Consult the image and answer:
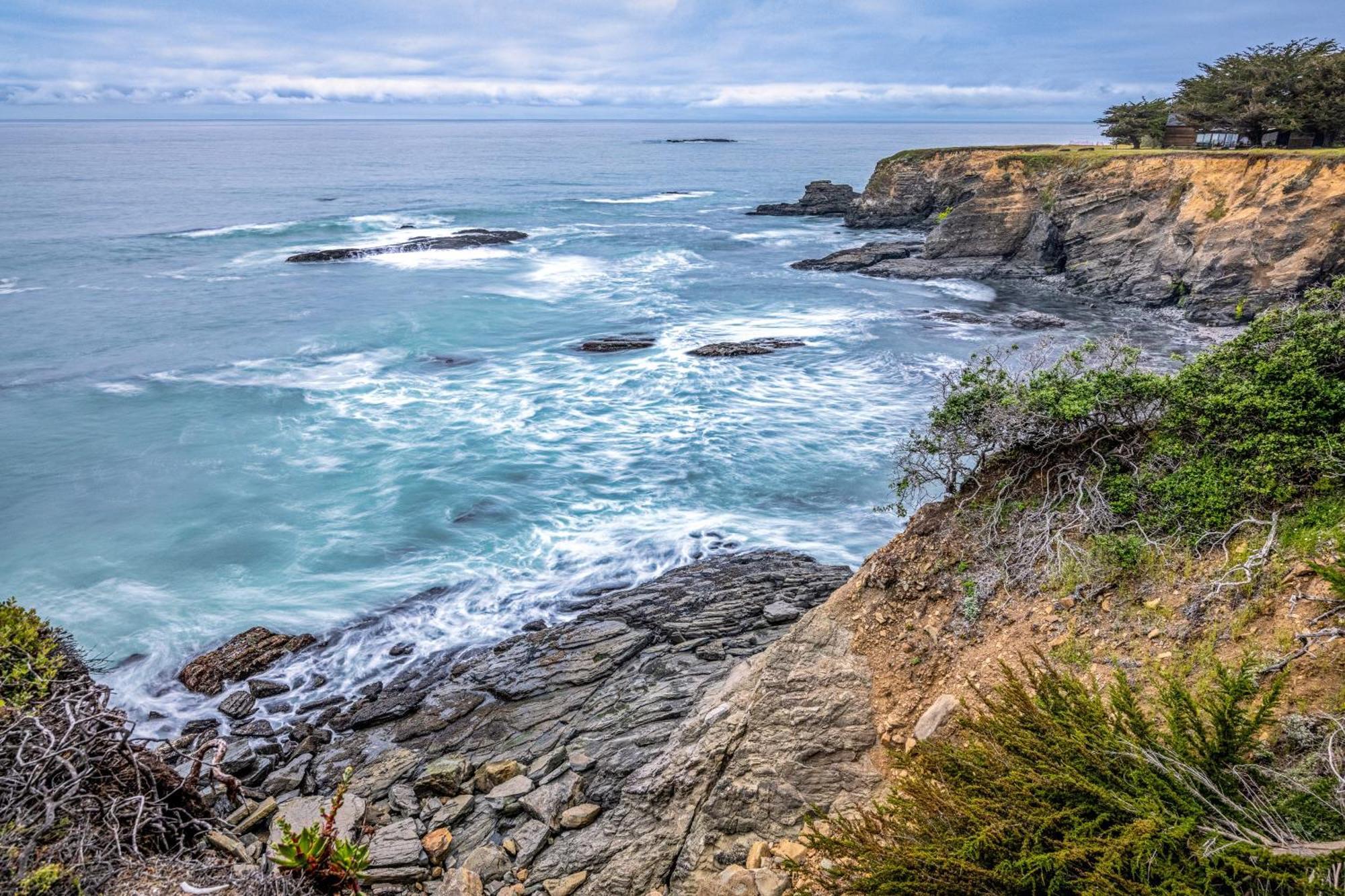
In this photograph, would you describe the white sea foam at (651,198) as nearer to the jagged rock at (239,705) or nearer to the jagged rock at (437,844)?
the jagged rock at (239,705)

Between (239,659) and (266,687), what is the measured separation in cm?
97

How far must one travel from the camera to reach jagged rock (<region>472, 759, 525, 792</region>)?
9.20m

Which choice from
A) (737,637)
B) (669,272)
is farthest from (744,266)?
(737,637)

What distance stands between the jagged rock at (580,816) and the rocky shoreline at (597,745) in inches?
0.8

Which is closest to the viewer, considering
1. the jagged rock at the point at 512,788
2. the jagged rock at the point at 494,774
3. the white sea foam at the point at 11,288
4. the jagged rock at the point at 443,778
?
the jagged rock at the point at 512,788

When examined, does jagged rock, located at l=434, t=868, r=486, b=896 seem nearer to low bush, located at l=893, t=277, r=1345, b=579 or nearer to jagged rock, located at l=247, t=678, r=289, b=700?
jagged rock, located at l=247, t=678, r=289, b=700

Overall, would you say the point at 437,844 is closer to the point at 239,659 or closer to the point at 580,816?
the point at 580,816

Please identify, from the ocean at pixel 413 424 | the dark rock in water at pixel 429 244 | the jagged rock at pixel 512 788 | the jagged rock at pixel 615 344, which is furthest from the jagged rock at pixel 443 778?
the dark rock in water at pixel 429 244

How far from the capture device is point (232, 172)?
339 feet

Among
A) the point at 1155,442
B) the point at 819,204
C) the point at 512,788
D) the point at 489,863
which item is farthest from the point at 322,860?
the point at 819,204

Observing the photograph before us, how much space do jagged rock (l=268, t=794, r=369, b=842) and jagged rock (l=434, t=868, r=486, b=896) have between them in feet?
5.09

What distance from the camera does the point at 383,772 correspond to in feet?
32.0

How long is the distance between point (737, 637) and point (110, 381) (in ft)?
82.6

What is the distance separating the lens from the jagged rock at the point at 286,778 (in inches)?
387
